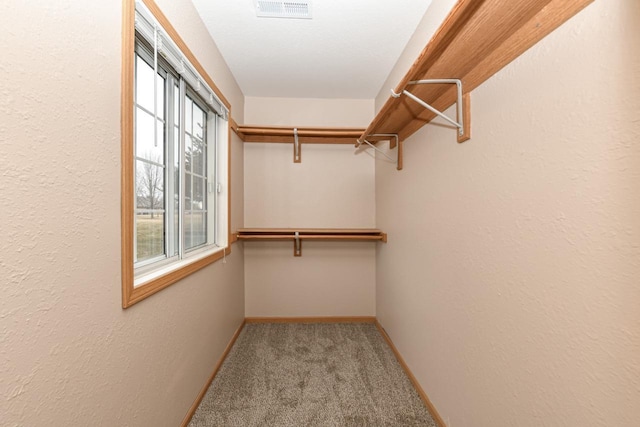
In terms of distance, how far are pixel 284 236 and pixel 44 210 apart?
6.35 feet

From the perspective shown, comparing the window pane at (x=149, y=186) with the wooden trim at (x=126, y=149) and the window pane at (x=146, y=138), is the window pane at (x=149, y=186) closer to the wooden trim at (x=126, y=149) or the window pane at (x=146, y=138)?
the window pane at (x=146, y=138)

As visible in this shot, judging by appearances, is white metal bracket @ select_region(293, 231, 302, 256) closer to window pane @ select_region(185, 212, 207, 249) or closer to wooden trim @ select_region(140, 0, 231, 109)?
window pane @ select_region(185, 212, 207, 249)

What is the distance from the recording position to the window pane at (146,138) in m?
1.25

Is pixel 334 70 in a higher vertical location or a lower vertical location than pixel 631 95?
higher

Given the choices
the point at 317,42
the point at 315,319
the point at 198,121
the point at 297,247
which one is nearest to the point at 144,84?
the point at 198,121

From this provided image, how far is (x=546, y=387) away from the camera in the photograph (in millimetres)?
814

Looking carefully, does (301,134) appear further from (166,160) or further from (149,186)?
(149,186)

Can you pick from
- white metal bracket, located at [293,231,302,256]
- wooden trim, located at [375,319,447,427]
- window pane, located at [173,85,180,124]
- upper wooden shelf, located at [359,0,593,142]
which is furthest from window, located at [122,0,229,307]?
wooden trim, located at [375,319,447,427]

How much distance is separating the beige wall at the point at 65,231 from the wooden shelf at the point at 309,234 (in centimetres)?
144

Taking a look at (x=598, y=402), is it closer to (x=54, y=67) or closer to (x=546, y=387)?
(x=546, y=387)

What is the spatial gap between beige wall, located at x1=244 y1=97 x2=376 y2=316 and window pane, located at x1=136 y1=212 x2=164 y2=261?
1.39 meters

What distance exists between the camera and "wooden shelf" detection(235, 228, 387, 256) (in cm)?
253

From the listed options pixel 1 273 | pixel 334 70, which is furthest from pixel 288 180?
pixel 1 273

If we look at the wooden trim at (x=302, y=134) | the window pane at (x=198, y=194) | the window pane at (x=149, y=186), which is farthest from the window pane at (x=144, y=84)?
the wooden trim at (x=302, y=134)
